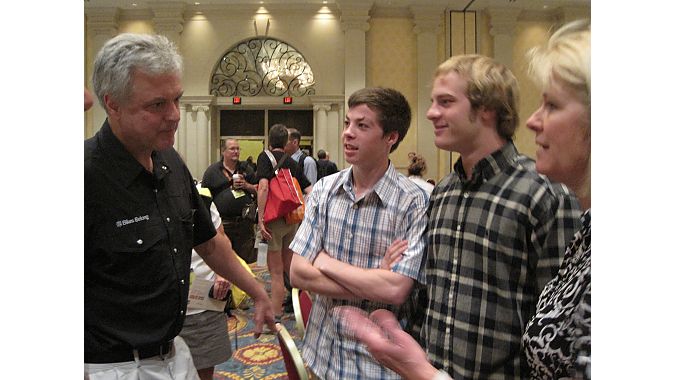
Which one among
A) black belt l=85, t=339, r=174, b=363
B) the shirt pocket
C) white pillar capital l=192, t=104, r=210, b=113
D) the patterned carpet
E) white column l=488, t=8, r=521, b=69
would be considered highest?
white column l=488, t=8, r=521, b=69

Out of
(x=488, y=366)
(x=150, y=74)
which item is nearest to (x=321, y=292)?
(x=488, y=366)

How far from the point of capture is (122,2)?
418 inches

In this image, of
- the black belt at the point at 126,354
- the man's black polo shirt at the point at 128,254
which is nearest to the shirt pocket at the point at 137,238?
the man's black polo shirt at the point at 128,254

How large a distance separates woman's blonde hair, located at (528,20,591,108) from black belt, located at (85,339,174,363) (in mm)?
1107

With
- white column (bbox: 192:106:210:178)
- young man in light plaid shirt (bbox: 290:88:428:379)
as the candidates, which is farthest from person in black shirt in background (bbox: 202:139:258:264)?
white column (bbox: 192:106:210:178)

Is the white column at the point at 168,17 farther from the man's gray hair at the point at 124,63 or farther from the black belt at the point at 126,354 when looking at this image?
the black belt at the point at 126,354

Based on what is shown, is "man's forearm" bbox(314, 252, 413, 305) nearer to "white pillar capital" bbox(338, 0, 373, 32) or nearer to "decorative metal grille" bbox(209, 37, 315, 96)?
"decorative metal grille" bbox(209, 37, 315, 96)

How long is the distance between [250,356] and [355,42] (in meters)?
8.86

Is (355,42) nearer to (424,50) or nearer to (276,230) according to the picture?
(424,50)

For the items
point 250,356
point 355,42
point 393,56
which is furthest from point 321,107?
point 250,356

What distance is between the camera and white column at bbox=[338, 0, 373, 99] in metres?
11.1

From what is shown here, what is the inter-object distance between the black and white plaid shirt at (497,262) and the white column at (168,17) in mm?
10718

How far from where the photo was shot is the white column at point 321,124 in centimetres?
1124
